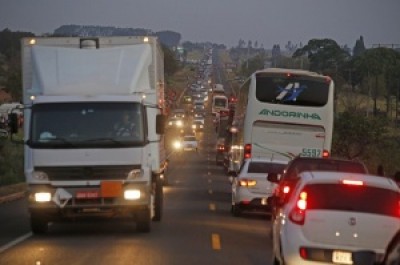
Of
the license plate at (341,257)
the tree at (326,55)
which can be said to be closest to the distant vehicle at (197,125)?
the tree at (326,55)

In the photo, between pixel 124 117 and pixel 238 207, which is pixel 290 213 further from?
pixel 238 207

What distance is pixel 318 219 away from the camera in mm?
11812

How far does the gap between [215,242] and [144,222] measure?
1814 millimetres

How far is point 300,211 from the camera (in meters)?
12.0

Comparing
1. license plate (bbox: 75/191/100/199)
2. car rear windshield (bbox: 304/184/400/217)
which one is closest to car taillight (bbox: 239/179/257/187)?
license plate (bbox: 75/191/100/199)

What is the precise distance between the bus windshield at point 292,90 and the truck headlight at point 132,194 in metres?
13.6

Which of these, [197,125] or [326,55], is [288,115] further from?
[197,125]

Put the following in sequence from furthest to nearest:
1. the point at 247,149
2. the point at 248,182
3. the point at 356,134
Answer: the point at 356,134 < the point at 247,149 < the point at 248,182

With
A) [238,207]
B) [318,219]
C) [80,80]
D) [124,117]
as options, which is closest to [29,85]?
[80,80]

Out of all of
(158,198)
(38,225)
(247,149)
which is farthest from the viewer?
(247,149)

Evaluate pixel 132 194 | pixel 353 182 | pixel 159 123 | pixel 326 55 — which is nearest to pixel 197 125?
pixel 326 55

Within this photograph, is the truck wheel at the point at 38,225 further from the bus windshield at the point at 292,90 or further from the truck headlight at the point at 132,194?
the bus windshield at the point at 292,90

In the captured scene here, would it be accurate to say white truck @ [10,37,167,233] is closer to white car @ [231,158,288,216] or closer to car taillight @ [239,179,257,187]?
white car @ [231,158,288,216]

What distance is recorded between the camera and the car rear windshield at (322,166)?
18438mm
